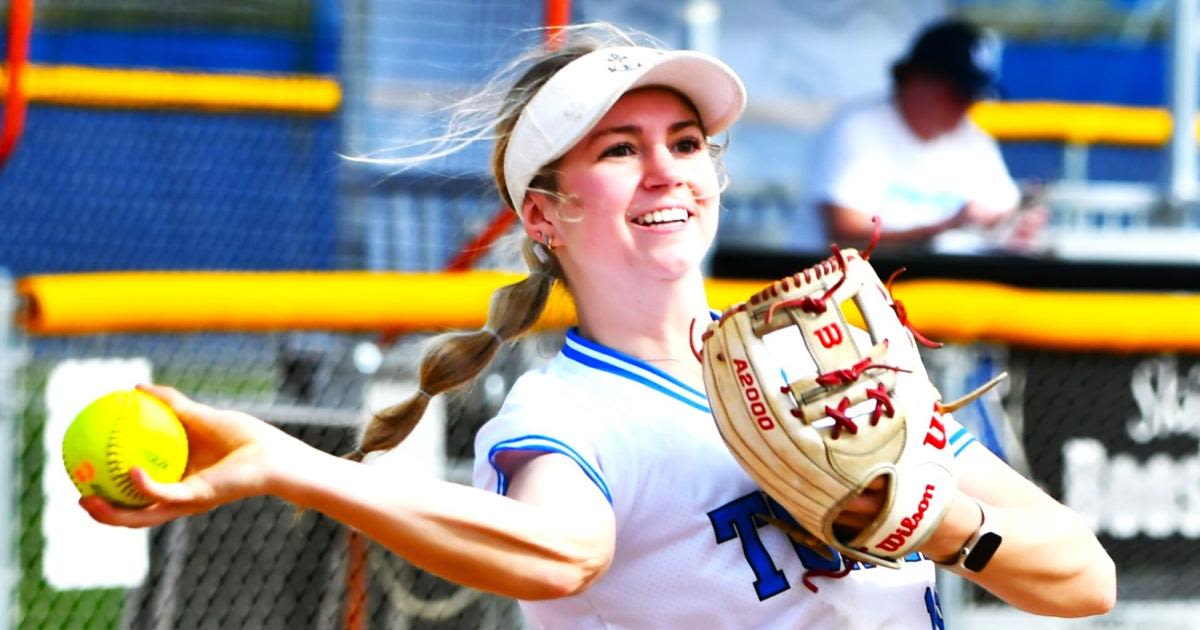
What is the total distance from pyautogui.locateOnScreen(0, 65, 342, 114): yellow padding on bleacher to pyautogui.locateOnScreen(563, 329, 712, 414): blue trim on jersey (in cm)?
538

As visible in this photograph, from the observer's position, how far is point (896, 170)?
228 inches

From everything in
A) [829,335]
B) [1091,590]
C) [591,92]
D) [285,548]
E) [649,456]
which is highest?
[591,92]

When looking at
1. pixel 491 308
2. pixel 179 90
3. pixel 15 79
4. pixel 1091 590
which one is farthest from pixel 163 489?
pixel 179 90

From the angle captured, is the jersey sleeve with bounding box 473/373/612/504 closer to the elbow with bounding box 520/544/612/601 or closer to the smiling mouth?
the elbow with bounding box 520/544/612/601

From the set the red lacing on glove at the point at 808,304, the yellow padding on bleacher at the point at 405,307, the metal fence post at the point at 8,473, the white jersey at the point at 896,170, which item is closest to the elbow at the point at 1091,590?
the red lacing on glove at the point at 808,304

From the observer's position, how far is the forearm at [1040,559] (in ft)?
6.97

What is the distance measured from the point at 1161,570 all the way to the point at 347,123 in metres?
3.29

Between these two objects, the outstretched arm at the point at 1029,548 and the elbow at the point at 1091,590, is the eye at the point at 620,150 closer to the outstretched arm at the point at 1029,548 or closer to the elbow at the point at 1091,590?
the outstretched arm at the point at 1029,548

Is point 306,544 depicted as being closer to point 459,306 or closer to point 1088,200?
point 459,306

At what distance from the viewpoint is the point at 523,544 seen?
6.26 ft

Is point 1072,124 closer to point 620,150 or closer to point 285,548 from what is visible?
point 285,548

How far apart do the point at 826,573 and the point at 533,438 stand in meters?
0.40

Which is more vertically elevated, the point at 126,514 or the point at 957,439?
the point at 126,514

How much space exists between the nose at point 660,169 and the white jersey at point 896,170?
3463mm
